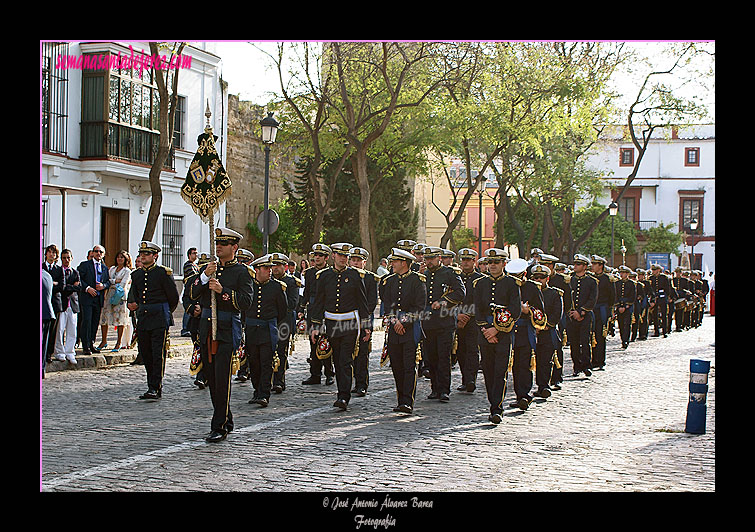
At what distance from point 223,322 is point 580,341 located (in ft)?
27.0

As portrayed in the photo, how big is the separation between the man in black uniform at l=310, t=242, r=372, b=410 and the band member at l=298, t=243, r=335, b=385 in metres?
1.38

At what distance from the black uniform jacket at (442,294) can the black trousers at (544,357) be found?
4.00 feet

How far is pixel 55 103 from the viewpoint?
24.6 meters

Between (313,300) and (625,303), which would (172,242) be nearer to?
(625,303)

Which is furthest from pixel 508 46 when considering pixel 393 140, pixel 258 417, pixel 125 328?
pixel 258 417

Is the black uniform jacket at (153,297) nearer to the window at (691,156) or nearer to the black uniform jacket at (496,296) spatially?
the black uniform jacket at (496,296)

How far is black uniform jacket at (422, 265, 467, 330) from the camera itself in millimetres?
12859

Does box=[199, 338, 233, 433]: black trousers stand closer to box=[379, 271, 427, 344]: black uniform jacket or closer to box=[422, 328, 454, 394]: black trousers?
box=[379, 271, 427, 344]: black uniform jacket

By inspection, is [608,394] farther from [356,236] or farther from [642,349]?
[356,236]

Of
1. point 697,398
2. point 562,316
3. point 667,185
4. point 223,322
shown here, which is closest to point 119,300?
point 562,316

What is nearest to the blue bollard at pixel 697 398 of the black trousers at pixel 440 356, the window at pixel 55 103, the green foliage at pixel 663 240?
the black trousers at pixel 440 356

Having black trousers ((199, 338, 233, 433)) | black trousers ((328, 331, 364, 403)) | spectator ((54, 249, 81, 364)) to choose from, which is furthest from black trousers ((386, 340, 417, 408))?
spectator ((54, 249, 81, 364))

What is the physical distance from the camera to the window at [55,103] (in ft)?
77.4

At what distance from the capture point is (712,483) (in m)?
7.66
